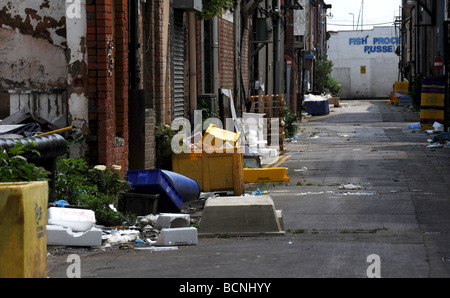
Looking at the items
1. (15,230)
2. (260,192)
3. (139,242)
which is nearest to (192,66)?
(260,192)

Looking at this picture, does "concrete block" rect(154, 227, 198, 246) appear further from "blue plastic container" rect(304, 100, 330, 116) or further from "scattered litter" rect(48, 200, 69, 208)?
"blue plastic container" rect(304, 100, 330, 116)

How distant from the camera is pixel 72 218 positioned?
8.55 meters

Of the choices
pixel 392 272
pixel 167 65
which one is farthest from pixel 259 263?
pixel 167 65

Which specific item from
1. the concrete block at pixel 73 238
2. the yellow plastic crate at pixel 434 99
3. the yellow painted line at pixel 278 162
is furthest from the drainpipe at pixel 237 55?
the concrete block at pixel 73 238

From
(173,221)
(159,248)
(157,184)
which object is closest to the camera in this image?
(159,248)

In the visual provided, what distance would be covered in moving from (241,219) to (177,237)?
0.97 m

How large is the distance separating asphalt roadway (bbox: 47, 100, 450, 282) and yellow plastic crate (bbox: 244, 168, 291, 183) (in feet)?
0.81

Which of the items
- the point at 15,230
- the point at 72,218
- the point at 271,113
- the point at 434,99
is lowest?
the point at 72,218

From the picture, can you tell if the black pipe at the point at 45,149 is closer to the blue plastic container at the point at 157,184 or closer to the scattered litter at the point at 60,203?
the scattered litter at the point at 60,203

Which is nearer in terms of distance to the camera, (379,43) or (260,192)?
(260,192)

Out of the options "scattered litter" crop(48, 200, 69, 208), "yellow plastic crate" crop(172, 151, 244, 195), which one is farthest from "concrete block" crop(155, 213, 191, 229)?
"yellow plastic crate" crop(172, 151, 244, 195)

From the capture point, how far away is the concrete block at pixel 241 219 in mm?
9117

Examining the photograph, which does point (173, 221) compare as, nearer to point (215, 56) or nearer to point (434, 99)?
point (215, 56)

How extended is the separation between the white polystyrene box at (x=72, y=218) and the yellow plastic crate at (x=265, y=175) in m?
6.33
